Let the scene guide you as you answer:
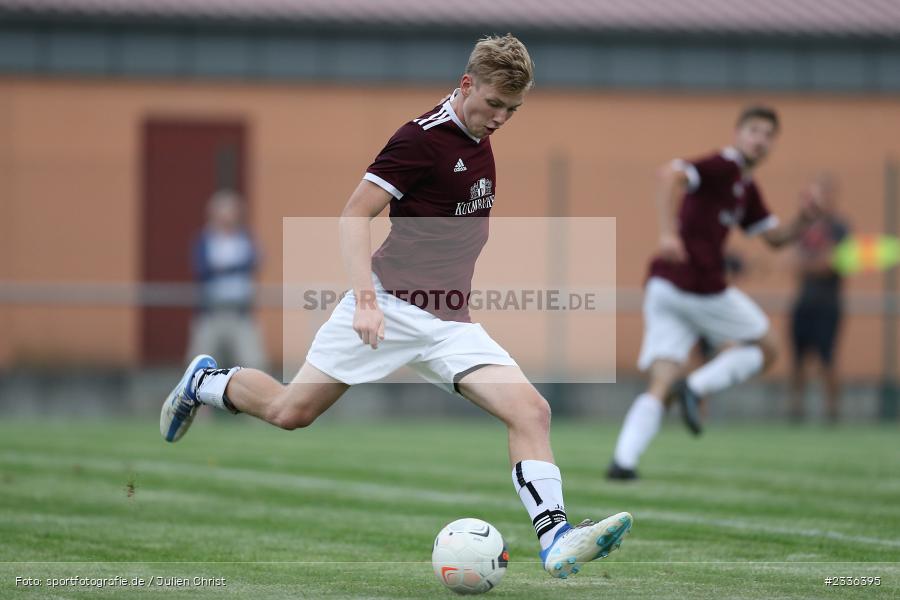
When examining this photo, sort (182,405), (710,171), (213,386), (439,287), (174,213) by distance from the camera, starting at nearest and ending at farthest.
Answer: (439,287)
(213,386)
(182,405)
(710,171)
(174,213)

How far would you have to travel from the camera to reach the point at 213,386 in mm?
6441

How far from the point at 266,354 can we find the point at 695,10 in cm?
800

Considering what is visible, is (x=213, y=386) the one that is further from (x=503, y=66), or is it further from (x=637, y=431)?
(x=637, y=431)

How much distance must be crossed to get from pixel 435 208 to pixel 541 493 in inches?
47.8

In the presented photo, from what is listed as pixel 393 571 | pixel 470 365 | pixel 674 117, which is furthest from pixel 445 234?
pixel 674 117

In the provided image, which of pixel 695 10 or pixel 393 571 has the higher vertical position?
pixel 695 10

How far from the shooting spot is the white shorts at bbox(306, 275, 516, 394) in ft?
18.8

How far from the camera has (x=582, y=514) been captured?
7.21 m

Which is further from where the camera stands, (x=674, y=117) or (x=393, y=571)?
(x=674, y=117)

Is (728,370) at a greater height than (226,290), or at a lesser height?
lesser

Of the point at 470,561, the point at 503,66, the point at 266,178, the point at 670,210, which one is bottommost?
the point at 470,561

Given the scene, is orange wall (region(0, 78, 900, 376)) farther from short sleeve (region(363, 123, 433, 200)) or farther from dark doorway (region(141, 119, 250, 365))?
short sleeve (region(363, 123, 433, 200))

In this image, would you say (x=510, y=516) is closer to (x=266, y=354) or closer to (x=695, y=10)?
(x=266, y=354)

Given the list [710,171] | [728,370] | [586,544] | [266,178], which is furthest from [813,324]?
[586,544]
